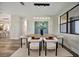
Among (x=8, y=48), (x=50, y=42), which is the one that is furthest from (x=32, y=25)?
(x=50, y=42)

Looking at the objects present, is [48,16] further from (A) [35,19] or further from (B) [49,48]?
(B) [49,48]

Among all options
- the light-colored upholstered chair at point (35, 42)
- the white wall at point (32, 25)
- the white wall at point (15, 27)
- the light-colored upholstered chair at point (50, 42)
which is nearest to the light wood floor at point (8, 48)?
the light-colored upholstered chair at point (35, 42)

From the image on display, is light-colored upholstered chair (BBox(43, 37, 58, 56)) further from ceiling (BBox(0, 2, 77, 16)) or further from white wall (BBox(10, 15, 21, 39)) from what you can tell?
white wall (BBox(10, 15, 21, 39))

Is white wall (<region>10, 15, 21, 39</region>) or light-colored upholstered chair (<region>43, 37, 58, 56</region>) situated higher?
white wall (<region>10, 15, 21, 39</region>)

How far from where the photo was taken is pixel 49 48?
5301 millimetres

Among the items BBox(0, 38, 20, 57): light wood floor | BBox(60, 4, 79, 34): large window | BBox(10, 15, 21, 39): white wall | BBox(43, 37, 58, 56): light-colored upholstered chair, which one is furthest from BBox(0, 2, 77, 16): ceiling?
BBox(10, 15, 21, 39): white wall

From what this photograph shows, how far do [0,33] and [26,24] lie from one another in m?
4.26

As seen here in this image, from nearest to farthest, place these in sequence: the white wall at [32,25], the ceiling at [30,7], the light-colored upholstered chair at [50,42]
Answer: the light-colored upholstered chair at [50,42] → the ceiling at [30,7] → the white wall at [32,25]

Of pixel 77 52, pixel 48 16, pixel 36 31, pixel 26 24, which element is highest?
pixel 48 16

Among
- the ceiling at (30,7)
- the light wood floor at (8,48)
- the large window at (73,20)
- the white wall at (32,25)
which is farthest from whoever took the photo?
the white wall at (32,25)

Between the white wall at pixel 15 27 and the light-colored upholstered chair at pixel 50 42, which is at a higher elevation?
the white wall at pixel 15 27

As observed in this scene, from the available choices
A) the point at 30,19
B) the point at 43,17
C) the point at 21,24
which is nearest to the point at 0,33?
the point at 21,24

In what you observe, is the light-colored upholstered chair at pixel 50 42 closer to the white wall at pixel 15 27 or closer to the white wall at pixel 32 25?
the white wall at pixel 32 25

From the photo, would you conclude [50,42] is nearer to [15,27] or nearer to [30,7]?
[30,7]
